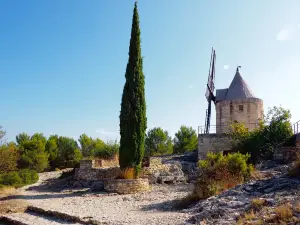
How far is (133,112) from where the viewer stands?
14.4 meters

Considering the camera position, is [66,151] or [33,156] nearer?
[33,156]

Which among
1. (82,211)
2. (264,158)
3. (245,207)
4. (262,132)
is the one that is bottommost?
(82,211)

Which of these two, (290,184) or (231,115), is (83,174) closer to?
(290,184)

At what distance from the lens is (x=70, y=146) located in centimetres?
3058

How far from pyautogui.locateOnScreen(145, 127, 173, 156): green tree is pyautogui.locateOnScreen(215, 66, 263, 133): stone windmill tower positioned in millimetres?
9896

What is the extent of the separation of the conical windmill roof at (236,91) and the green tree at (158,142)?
960 cm

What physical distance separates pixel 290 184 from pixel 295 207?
237cm

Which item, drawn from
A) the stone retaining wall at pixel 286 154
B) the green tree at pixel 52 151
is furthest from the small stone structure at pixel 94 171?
the green tree at pixel 52 151

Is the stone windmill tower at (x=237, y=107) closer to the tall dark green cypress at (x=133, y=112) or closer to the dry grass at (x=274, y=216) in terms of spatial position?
the tall dark green cypress at (x=133, y=112)

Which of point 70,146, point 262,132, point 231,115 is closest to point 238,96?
point 231,115

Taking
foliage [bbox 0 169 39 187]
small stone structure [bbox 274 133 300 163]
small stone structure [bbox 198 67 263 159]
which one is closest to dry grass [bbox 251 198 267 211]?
small stone structure [bbox 274 133 300 163]

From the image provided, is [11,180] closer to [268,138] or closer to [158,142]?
[268,138]

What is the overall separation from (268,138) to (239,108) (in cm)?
734

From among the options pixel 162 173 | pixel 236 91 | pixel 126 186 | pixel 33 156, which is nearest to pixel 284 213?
pixel 126 186
